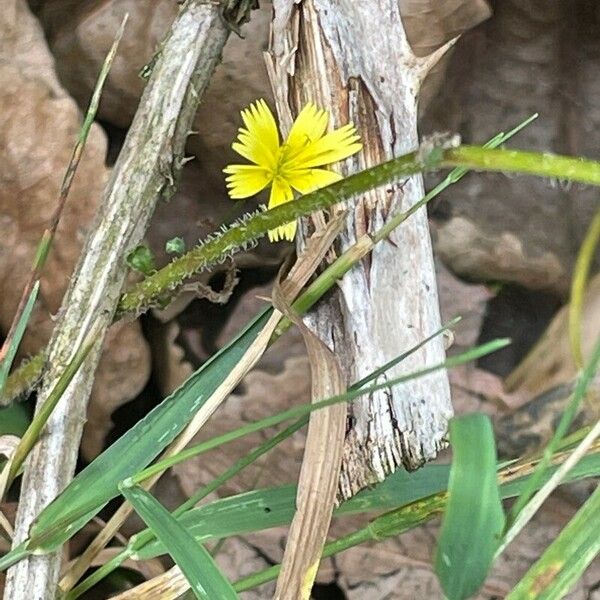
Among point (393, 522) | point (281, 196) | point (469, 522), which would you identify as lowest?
point (393, 522)

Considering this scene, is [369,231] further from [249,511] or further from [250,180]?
[249,511]

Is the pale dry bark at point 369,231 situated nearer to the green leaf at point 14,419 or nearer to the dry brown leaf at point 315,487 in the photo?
the dry brown leaf at point 315,487

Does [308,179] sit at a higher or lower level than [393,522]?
higher

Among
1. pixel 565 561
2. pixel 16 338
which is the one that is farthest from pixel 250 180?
pixel 565 561

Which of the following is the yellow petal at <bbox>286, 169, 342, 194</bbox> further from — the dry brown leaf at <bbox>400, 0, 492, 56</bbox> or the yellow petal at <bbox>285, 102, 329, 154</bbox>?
the dry brown leaf at <bbox>400, 0, 492, 56</bbox>

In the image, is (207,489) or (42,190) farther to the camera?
(42,190)

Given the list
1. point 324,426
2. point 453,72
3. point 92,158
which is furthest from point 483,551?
point 453,72
